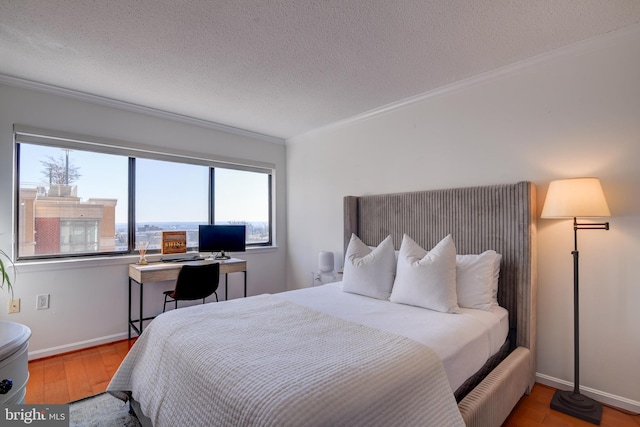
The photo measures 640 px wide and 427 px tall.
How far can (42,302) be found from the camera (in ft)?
9.02

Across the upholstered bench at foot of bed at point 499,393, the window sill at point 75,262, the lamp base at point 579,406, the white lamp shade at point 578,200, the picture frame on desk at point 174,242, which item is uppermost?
the white lamp shade at point 578,200

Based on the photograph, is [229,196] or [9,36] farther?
[229,196]

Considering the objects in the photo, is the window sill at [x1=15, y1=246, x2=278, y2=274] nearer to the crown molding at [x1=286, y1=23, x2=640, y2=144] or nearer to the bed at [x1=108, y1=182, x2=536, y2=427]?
the bed at [x1=108, y1=182, x2=536, y2=427]

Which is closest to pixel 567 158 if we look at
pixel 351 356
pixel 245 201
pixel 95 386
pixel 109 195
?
pixel 351 356

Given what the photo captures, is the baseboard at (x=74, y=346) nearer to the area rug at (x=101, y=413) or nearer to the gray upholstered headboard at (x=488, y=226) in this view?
the area rug at (x=101, y=413)

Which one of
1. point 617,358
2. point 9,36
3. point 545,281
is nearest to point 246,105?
point 9,36

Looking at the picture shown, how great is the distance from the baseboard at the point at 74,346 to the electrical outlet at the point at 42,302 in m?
0.38

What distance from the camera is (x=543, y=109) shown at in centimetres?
228

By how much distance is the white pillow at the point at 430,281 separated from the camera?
207 cm

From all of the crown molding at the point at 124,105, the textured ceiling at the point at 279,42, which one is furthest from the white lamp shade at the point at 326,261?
the crown molding at the point at 124,105

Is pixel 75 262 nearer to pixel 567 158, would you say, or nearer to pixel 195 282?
pixel 195 282

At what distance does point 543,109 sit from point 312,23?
1781 mm

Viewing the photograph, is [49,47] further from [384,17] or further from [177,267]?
[384,17]

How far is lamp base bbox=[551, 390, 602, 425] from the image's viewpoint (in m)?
1.88
